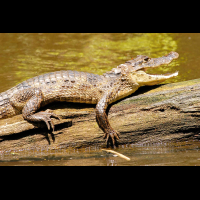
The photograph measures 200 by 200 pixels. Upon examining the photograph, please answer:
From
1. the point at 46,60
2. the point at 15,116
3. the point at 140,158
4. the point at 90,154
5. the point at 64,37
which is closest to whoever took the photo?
the point at 140,158

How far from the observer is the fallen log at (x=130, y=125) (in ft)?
14.1

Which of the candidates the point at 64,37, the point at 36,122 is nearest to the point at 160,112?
the point at 36,122

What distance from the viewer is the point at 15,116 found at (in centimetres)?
466

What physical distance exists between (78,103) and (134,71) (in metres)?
1.22

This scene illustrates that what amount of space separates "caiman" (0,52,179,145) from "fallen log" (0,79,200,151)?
16 cm

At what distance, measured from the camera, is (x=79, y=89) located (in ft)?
15.5

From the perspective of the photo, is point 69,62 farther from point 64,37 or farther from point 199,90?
point 199,90

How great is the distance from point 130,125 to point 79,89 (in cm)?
115

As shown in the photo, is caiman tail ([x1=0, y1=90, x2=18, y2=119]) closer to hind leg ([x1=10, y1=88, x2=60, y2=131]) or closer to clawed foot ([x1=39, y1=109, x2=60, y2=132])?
hind leg ([x1=10, y1=88, x2=60, y2=131])

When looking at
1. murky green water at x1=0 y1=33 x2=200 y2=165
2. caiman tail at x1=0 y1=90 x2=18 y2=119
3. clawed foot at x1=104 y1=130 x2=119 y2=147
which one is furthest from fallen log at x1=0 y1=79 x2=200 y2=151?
murky green water at x1=0 y1=33 x2=200 y2=165

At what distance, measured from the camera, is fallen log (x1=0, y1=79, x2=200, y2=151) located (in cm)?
429

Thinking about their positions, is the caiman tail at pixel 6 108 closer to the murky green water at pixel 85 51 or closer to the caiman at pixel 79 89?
the caiman at pixel 79 89

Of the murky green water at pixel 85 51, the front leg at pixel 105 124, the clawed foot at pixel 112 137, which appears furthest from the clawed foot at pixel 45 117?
the murky green water at pixel 85 51

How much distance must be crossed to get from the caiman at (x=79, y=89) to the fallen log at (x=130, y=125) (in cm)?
16
